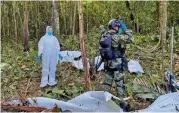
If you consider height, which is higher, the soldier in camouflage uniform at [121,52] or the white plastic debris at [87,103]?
the soldier in camouflage uniform at [121,52]

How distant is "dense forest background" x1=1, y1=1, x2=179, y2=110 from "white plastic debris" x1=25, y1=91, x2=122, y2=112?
139 centimetres

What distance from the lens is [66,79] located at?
830 centimetres

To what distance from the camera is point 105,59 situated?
6.58 m

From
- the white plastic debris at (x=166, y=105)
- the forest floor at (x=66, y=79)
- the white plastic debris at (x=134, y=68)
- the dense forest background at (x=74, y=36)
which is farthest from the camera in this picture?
the white plastic debris at (x=134, y=68)

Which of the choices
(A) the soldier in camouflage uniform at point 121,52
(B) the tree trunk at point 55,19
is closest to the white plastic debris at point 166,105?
(A) the soldier in camouflage uniform at point 121,52

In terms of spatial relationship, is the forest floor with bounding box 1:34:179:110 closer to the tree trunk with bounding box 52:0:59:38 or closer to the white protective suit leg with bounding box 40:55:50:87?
the white protective suit leg with bounding box 40:55:50:87

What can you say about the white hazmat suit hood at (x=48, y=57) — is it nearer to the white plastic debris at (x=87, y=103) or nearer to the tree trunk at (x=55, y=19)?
the white plastic debris at (x=87, y=103)

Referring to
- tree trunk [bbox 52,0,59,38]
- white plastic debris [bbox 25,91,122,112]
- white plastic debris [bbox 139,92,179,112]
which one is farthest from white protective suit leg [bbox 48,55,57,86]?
tree trunk [bbox 52,0,59,38]

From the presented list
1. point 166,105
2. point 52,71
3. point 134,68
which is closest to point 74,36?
point 134,68

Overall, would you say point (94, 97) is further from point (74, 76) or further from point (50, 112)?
point (74, 76)

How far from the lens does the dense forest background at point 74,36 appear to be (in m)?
8.19

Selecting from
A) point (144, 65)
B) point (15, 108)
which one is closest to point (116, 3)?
point (144, 65)

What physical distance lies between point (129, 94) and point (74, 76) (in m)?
2.29

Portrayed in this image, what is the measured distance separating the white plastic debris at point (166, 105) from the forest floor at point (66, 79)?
21.8 inches
